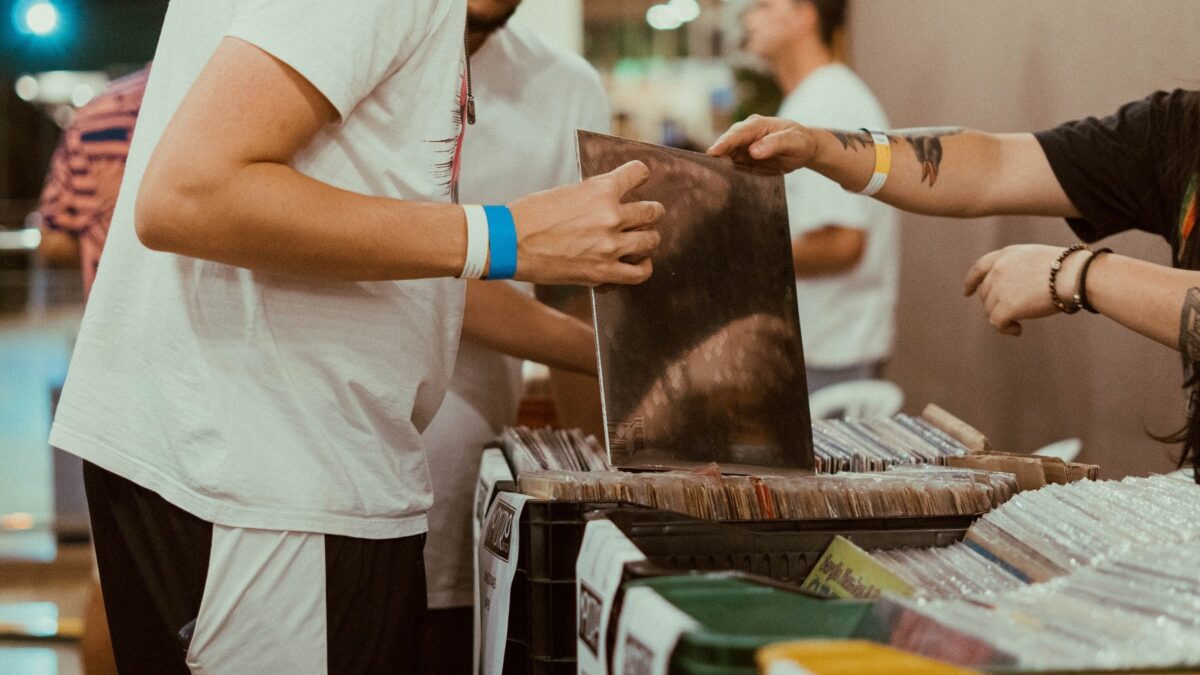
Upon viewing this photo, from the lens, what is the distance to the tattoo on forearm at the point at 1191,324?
4.22ft

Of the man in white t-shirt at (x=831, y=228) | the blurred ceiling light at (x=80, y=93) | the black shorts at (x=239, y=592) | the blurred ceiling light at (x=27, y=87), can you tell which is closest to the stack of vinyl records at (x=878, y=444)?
→ the black shorts at (x=239, y=592)

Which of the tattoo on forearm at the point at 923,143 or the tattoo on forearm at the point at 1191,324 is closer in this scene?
the tattoo on forearm at the point at 1191,324

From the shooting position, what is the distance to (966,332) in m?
3.51

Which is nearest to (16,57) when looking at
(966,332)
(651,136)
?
(651,136)

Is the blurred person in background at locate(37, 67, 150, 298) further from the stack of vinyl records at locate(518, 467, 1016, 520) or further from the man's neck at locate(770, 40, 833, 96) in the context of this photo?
the man's neck at locate(770, 40, 833, 96)

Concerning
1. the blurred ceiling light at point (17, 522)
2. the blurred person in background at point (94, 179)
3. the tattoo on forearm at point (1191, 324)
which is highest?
the blurred person in background at point (94, 179)

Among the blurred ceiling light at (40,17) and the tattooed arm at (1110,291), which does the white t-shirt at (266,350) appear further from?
the blurred ceiling light at (40,17)

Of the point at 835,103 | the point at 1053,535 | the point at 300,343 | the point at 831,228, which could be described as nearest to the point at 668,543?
the point at 1053,535

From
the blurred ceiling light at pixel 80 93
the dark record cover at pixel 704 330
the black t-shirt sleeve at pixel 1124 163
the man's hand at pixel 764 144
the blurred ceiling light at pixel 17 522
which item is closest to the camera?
the dark record cover at pixel 704 330

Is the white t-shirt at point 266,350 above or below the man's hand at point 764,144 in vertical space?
below

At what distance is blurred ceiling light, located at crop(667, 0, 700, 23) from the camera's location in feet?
48.7

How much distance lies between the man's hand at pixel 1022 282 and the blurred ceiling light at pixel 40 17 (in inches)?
463

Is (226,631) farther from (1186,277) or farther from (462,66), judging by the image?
(1186,277)

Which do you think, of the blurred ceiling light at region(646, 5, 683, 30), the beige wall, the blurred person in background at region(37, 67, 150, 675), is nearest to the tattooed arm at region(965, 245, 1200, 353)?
the beige wall
